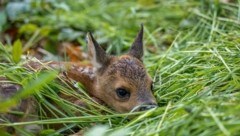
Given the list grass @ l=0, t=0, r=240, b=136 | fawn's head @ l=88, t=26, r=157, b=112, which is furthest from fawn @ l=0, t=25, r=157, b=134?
grass @ l=0, t=0, r=240, b=136

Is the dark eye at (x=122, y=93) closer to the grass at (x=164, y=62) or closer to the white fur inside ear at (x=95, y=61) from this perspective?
the grass at (x=164, y=62)

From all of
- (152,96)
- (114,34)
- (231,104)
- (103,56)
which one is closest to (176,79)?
(152,96)

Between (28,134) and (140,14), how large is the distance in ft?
14.2

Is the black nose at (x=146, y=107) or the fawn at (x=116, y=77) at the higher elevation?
the fawn at (x=116, y=77)

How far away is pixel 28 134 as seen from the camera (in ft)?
13.5

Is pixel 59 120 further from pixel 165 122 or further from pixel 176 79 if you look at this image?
pixel 176 79

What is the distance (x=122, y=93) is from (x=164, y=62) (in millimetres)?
894

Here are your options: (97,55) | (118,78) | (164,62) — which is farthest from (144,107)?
(164,62)

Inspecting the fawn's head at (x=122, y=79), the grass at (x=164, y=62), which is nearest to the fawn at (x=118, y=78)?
the fawn's head at (x=122, y=79)

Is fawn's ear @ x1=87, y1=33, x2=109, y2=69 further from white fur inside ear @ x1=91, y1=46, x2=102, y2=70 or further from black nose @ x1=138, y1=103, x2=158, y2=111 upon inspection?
black nose @ x1=138, y1=103, x2=158, y2=111

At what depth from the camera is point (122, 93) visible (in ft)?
16.5

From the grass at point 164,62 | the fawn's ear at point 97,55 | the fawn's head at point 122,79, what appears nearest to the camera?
the grass at point 164,62

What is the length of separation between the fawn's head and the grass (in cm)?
14

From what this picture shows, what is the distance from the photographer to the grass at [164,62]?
366 cm
